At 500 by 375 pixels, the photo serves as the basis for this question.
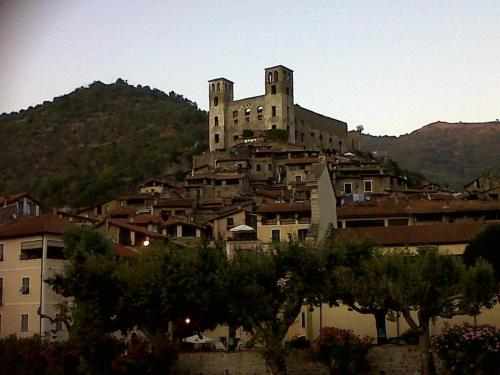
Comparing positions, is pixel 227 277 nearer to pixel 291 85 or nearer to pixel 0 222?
pixel 0 222

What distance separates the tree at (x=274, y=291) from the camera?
36.1 meters

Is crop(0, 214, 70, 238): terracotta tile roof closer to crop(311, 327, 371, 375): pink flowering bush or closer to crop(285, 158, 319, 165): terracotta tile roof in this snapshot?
crop(311, 327, 371, 375): pink flowering bush

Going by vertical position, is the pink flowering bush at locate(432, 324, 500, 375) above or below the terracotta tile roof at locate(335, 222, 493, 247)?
below

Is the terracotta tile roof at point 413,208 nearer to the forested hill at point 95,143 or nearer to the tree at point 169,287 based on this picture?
the tree at point 169,287

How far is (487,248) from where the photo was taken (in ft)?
132

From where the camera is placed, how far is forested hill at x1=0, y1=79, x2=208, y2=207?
118m

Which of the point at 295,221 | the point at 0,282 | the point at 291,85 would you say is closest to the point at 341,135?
the point at 291,85

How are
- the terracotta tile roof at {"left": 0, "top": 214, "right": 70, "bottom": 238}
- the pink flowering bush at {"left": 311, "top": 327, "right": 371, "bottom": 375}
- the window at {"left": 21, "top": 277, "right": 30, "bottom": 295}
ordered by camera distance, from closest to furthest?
1. the pink flowering bush at {"left": 311, "top": 327, "right": 371, "bottom": 375}
2. the window at {"left": 21, "top": 277, "right": 30, "bottom": 295}
3. the terracotta tile roof at {"left": 0, "top": 214, "right": 70, "bottom": 238}

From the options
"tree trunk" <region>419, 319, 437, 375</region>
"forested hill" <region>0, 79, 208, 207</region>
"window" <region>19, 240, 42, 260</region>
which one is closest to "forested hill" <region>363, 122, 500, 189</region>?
"forested hill" <region>0, 79, 208, 207</region>

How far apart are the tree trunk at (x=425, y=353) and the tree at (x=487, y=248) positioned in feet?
21.6

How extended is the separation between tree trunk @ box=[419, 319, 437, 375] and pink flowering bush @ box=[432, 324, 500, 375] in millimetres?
1110

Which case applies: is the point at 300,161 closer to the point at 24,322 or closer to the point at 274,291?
the point at 24,322

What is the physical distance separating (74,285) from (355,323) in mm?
13722

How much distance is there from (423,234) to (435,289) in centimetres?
1110
